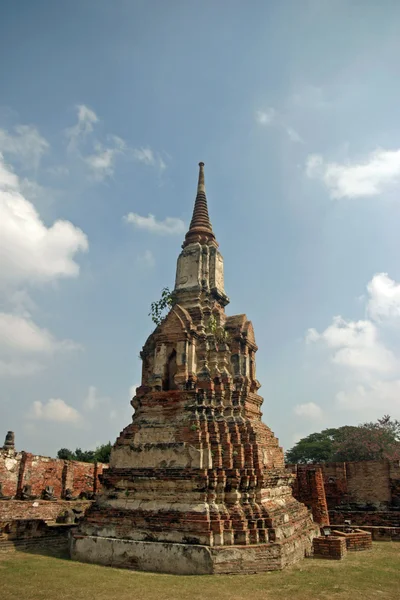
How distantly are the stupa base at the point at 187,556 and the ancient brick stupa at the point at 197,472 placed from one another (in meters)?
0.02

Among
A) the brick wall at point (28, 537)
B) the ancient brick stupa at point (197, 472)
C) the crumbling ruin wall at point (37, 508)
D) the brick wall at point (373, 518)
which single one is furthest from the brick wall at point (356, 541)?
the crumbling ruin wall at point (37, 508)

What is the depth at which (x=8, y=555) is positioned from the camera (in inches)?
485

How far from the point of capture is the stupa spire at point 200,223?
17797 mm

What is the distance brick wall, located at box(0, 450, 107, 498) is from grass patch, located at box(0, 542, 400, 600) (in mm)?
9833

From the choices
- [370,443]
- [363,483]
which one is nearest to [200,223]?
[363,483]

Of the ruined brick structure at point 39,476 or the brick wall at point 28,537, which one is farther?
the ruined brick structure at point 39,476

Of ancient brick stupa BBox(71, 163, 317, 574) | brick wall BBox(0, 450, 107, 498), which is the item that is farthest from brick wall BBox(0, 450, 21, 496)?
ancient brick stupa BBox(71, 163, 317, 574)

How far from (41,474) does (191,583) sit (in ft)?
48.6

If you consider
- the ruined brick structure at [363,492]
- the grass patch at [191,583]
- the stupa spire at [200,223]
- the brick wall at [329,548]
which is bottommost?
the grass patch at [191,583]

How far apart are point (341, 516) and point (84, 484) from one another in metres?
13.4

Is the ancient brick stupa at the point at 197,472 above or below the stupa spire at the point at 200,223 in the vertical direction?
below

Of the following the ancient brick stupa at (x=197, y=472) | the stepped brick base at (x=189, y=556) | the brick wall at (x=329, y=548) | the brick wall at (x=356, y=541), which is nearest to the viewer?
the stepped brick base at (x=189, y=556)

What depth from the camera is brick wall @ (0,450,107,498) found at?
67.2ft

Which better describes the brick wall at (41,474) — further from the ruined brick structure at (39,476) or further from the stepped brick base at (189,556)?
the stepped brick base at (189,556)
